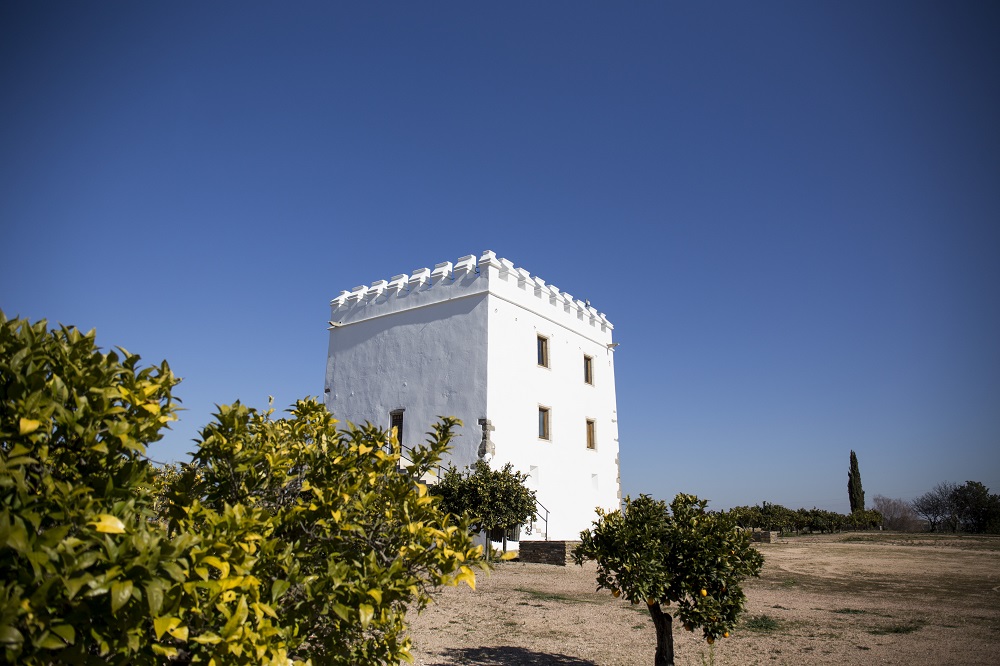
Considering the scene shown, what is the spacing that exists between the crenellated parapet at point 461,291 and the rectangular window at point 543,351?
40.5 inches

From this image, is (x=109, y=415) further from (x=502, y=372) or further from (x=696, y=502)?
(x=502, y=372)

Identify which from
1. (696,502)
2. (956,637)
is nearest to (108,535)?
(696,502)

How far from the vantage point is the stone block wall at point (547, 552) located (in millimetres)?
16672

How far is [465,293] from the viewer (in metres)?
21.3

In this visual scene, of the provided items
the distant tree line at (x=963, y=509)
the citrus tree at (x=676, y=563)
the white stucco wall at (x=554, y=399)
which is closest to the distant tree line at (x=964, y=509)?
the distant tree line at (x=963, y=509)

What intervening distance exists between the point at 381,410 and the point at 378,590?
20309 millimetres

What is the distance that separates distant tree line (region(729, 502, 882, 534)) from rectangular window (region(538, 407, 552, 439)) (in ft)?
77.3

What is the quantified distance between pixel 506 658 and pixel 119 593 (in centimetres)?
599

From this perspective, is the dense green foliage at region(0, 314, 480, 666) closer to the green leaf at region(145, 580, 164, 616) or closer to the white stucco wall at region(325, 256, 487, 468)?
the green leaf at region(145, 580, 164, 616)

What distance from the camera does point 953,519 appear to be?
1511 inches

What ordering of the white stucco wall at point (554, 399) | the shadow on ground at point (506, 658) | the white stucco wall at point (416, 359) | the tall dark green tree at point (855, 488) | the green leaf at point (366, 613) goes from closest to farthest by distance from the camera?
the green leaf at point (366, 613)
the shadow on ground at point (506, 658)
the white stucco wall at point (416, 359)
the white stucco wall at point (554, 399)
the tall dark green tree at point (855, 488)

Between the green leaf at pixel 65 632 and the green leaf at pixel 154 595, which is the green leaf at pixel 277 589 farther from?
the green leaf at pixel 65 632

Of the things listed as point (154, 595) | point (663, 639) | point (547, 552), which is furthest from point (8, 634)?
point (547, 552)

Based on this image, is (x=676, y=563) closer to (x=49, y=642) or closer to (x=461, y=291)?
(x=49, y=642)
